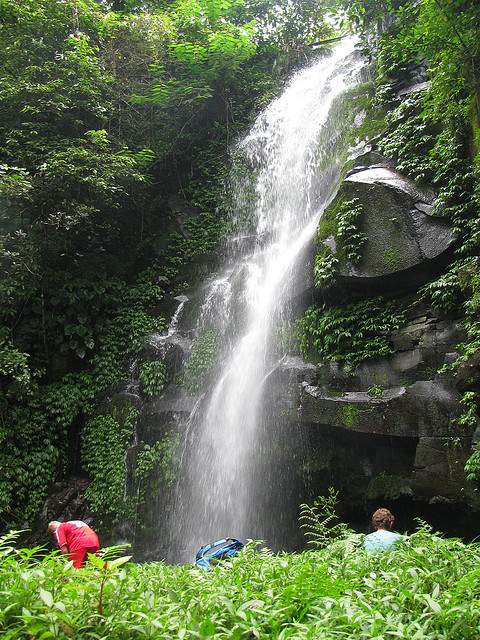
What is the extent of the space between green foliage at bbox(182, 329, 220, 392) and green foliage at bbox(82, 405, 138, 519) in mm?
1351

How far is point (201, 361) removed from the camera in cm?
996

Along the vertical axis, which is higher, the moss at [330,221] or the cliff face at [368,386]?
the moss at [330,221]

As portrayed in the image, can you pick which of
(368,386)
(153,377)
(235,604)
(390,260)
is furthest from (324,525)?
(153,377)

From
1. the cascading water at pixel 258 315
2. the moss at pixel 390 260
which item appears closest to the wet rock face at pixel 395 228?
the moss at pixel 390 260

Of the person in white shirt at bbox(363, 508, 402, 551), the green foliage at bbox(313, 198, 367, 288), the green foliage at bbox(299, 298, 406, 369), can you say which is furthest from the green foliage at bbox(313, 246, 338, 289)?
the person in white shirt at bbox(363, 508, 402, 551)

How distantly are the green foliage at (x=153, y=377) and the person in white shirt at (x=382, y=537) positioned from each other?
20.0 feet

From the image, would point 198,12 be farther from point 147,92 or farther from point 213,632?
point 213,632

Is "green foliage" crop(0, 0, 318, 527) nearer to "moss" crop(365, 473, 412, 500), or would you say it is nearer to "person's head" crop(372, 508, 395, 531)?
"moss" crop(365, 473, 412, 500)

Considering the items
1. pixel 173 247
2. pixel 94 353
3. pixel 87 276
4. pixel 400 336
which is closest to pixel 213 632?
pixel 400 336

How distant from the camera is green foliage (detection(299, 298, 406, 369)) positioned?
7.53 metres

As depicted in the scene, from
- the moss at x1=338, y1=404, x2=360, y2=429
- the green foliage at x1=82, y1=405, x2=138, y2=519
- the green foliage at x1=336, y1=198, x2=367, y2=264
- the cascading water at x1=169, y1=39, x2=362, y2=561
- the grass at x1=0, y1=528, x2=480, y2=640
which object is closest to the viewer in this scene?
the grass at x1=0, y1=528, x2=480, y2=640

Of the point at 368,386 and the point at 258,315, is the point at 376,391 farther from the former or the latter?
the point at 258,315

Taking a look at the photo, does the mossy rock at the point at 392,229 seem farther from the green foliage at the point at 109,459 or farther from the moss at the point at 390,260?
the green foliage at the point at 109,459

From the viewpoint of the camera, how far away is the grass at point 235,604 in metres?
1.99
